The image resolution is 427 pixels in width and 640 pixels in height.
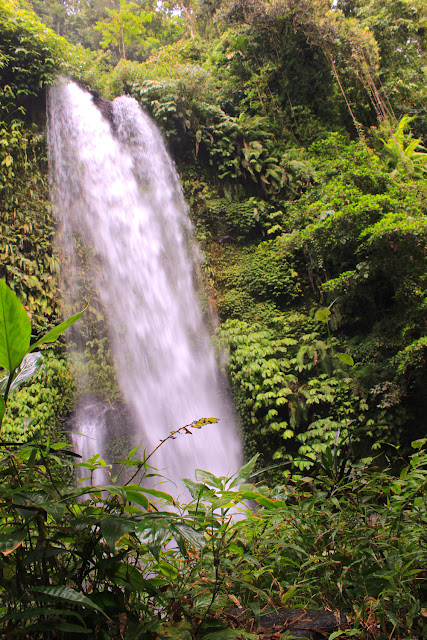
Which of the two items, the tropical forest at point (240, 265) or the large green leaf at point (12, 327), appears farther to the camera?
the tropical forest at point (240, 265)

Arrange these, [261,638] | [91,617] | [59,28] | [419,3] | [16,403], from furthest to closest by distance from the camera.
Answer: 1. [59,28]
2. [419,3]
3. [16,403]
4. [261,638]
5. [91,617]

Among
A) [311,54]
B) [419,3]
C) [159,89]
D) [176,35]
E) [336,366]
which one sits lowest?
[336,366]

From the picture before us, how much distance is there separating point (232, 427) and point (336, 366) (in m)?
1.74

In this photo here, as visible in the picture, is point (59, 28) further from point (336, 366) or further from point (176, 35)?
point (336, 366)

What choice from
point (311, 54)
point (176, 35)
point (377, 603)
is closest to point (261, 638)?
point (377, 603)

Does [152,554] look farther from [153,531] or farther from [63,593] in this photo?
[63,593]

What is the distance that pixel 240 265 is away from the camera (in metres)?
7.23

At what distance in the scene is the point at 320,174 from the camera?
689 centimetres

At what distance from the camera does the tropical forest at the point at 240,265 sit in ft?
10.9

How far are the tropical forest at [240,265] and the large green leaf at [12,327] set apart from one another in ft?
0.74

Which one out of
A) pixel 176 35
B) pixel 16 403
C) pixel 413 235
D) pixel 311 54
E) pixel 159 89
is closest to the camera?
pixel 413 235

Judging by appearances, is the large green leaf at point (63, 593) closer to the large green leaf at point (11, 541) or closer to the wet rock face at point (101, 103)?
the large green leaf at point (11, 541)

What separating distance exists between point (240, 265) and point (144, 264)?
6.01 ft

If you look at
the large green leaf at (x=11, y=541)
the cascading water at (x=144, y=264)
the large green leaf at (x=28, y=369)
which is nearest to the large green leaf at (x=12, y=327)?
the large green leaf at (x=28, y=369)
